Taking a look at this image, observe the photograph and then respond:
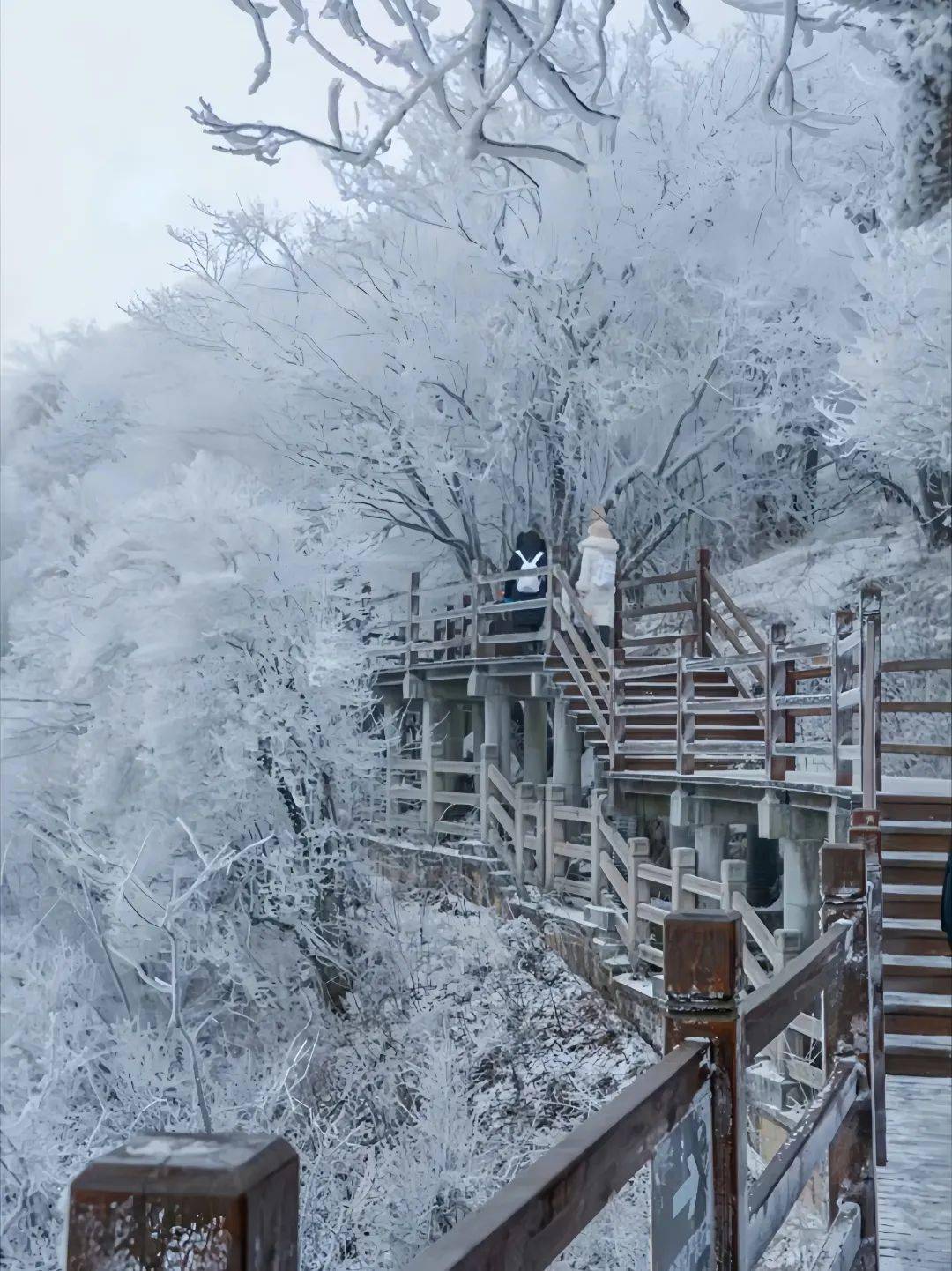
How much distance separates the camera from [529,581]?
32.7 feet

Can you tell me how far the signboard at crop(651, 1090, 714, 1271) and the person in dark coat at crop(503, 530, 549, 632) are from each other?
28.3ft

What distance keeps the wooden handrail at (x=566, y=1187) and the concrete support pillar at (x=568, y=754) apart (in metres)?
8.47

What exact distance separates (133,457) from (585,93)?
17.4 feet

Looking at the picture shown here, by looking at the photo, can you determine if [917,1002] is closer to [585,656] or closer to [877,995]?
[877,995]

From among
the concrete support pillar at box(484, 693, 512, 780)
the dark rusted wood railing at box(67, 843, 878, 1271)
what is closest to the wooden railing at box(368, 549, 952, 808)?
the concrete support pillar at box(484, 693, 512, 780)

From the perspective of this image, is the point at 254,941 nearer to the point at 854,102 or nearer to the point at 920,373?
the point at 920,373

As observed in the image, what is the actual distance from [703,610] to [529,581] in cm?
144

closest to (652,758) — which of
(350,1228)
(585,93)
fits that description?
(350,1228)

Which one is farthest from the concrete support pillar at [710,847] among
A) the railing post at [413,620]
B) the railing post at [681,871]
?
the railing post at [413,620]

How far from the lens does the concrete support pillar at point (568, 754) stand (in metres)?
9.56

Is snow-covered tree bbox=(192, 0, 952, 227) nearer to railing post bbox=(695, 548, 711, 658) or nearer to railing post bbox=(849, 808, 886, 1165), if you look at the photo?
railing post bbox=(849, 808, 886, 1165)

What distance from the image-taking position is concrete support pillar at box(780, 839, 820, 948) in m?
6.12

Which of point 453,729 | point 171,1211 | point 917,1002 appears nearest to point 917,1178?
point 917,1002

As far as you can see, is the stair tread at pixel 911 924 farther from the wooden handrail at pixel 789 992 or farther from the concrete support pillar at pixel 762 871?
the concrete support pillar at pixel 762 871
